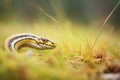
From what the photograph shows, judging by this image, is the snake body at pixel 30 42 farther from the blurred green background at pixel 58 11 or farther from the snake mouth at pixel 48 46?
the blurred green background at pixel 58 11

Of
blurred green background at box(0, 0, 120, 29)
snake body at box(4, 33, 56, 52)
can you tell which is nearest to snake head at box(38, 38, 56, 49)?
snake body at box(4, 33, 56, 52)

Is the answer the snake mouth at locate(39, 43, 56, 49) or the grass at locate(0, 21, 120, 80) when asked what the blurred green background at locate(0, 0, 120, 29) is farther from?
the snake mouth at locate(39, 43, 56, 49)

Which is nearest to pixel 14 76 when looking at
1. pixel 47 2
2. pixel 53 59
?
pixel 53 59

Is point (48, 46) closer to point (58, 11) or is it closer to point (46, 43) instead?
point (46, 43)

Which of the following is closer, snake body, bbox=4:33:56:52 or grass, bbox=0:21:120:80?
grass, bbox=0:21:120:80

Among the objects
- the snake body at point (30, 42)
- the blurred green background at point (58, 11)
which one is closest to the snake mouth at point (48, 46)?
the snake body at point (30, 42)
